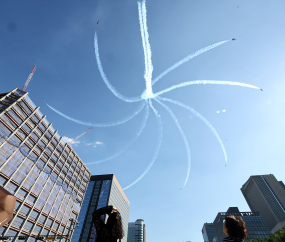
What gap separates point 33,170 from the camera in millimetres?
47062

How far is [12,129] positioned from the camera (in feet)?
140

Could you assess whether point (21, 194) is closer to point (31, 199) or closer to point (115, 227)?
point (31, 199)

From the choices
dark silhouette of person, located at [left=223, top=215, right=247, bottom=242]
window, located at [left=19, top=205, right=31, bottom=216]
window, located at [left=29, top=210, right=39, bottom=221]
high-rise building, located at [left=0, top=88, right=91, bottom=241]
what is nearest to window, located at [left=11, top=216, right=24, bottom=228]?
high-rise building, located at [left=0, top=88, right=91, bottom=241]

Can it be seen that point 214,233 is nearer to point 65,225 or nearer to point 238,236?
point 65,225

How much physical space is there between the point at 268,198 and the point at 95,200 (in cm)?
15663

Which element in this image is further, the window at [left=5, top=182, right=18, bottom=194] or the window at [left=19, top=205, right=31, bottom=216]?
the window at [left=19, top=205, right=31, bottom=216]

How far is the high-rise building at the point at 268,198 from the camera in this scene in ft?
443

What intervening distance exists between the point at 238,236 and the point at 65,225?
7139 centimetres

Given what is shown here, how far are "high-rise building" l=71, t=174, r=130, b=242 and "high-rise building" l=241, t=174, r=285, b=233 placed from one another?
441 ft

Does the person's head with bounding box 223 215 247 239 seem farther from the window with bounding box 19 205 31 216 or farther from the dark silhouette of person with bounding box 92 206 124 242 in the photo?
the window with bounding box 19 205 31 216

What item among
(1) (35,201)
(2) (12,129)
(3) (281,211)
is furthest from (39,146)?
(3) (281,211)

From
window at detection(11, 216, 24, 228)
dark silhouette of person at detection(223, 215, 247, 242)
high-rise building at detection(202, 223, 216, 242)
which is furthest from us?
high-rise building at detection(202, 223, 216, 242)

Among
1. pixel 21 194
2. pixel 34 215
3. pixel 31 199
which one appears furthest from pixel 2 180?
pixel 34 215

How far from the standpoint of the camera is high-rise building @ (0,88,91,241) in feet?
132
